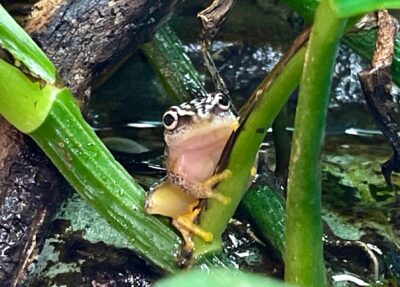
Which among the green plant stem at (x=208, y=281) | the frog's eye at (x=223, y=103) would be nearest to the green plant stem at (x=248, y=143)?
the frog's eye at (x=223, y=103)

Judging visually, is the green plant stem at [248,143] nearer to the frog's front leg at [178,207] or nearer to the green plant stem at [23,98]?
the frog's front leg at [178,207]

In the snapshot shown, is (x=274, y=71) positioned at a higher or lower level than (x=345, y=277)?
higher

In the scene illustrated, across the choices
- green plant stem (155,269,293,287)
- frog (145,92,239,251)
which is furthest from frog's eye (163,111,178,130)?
green plant stem (155,269,293,287)

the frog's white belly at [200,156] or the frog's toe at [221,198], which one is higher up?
the frog's white belly at [200,156]

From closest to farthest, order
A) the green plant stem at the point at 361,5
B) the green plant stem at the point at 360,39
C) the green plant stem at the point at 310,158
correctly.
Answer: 1. the green plant stem at the point at 361,5
2. the green plant stem at the point at 310,158
3. the green plant stem at the point at 360,39

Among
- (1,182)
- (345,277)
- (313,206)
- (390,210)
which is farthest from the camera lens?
(390,210)

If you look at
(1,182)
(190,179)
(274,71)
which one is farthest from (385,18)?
(1,182)

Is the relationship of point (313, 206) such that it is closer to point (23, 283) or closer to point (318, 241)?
point (318, 241)

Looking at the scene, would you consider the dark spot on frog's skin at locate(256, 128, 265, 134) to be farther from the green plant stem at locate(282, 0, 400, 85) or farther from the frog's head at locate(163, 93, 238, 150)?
the green plant stem at locate(282, 0, 400, 85)

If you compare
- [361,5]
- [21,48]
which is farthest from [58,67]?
[361,5]
